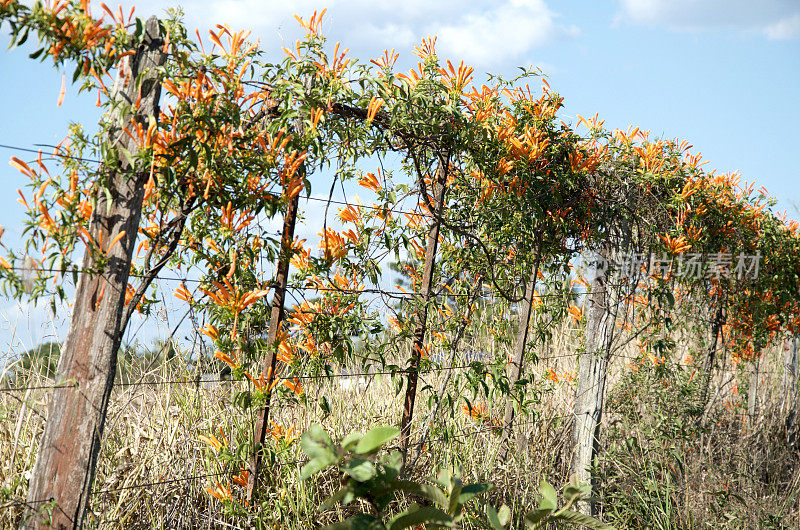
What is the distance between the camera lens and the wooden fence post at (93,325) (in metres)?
1.93

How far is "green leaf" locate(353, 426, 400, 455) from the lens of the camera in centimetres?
125

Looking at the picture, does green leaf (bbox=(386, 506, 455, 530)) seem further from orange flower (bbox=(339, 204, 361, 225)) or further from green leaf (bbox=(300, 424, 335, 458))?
orange flower (bbox=(339, 204, 361, 225))

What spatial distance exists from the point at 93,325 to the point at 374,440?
110 centimetres

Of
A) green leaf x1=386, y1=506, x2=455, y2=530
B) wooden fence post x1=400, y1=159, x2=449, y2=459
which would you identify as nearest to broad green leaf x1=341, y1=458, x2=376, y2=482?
green leaf x1=386, y1=506, x2=455, y2=530

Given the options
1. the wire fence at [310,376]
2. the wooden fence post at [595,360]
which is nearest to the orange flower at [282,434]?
the wire fence at [310,376]

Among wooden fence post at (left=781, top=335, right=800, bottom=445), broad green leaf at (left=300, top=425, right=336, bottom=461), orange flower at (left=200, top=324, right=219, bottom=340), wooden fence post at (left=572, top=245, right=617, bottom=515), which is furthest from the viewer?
wooden fence post at (left=781, top=335, right=800, bottom=445)

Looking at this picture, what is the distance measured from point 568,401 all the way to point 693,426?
2.83 feet

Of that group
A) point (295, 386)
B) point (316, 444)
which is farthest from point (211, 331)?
point (316, 444)

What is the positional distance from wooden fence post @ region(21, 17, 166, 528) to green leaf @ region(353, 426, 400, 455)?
1.06 metres

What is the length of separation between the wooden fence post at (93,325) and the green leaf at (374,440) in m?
1.06

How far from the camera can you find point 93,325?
1945mm

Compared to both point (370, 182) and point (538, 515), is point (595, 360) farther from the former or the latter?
point (538, 515)

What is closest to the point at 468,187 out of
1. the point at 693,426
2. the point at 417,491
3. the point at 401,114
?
the point at 401,114

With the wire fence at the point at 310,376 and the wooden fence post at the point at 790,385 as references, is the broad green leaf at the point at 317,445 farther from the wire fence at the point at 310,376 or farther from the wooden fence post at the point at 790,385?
the wooden fence post at the point at 790,385
